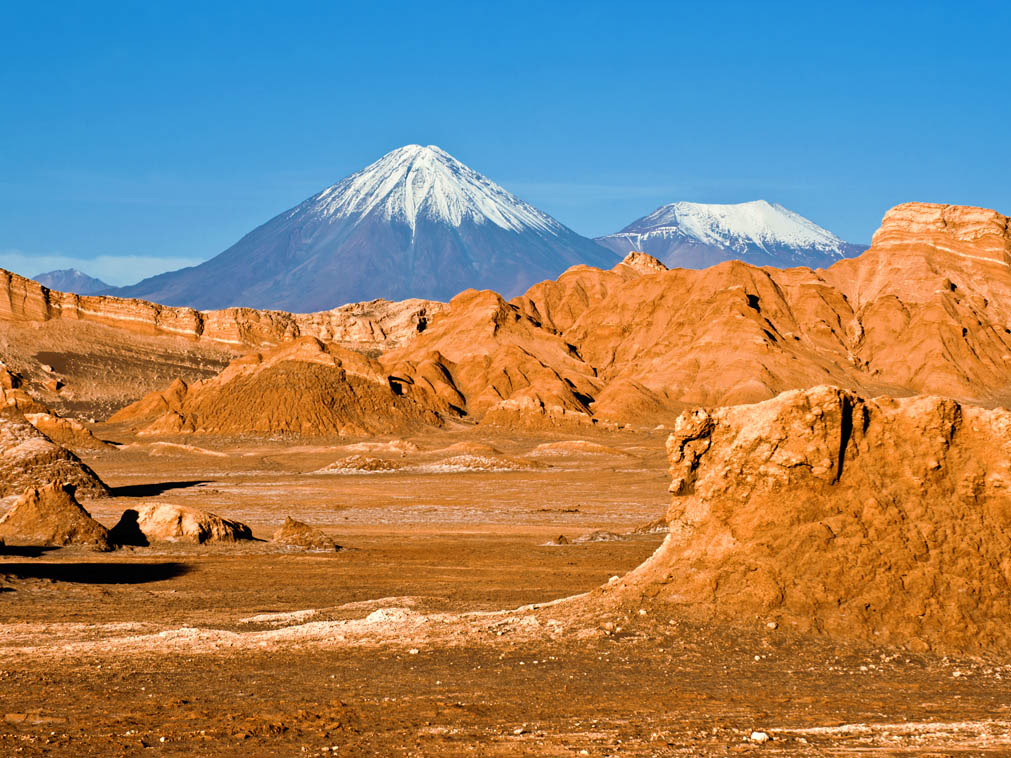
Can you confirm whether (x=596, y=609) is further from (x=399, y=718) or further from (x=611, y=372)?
(x=611, y=372)

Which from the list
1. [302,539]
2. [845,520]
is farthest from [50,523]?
[845,520]

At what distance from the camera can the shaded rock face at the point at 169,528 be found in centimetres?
2869

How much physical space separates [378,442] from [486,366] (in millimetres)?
34994

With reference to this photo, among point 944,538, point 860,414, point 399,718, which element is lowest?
point 399,718

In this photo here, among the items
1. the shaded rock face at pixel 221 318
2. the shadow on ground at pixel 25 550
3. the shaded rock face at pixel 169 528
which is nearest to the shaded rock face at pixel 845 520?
the shadow on ground at pixel 25 550

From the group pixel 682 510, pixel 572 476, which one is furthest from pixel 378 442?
pixel 682 510

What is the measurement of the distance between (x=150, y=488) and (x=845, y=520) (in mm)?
39052

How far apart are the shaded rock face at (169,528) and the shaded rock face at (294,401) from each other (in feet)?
179

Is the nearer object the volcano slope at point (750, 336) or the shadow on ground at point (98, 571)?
the shadow on ground at point (98, 571)

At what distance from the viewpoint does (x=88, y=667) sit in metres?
13.1

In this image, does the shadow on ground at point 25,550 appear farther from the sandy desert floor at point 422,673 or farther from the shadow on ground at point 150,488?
the shadow on ground at point 150,488

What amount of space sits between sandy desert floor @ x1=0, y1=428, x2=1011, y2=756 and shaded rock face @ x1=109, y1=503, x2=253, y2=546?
2.71m

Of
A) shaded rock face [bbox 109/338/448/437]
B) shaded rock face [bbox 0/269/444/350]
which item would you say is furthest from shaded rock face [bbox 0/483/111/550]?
shaded rock face [bbox 0/269/444/350]

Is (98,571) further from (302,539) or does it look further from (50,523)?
(302,539)
